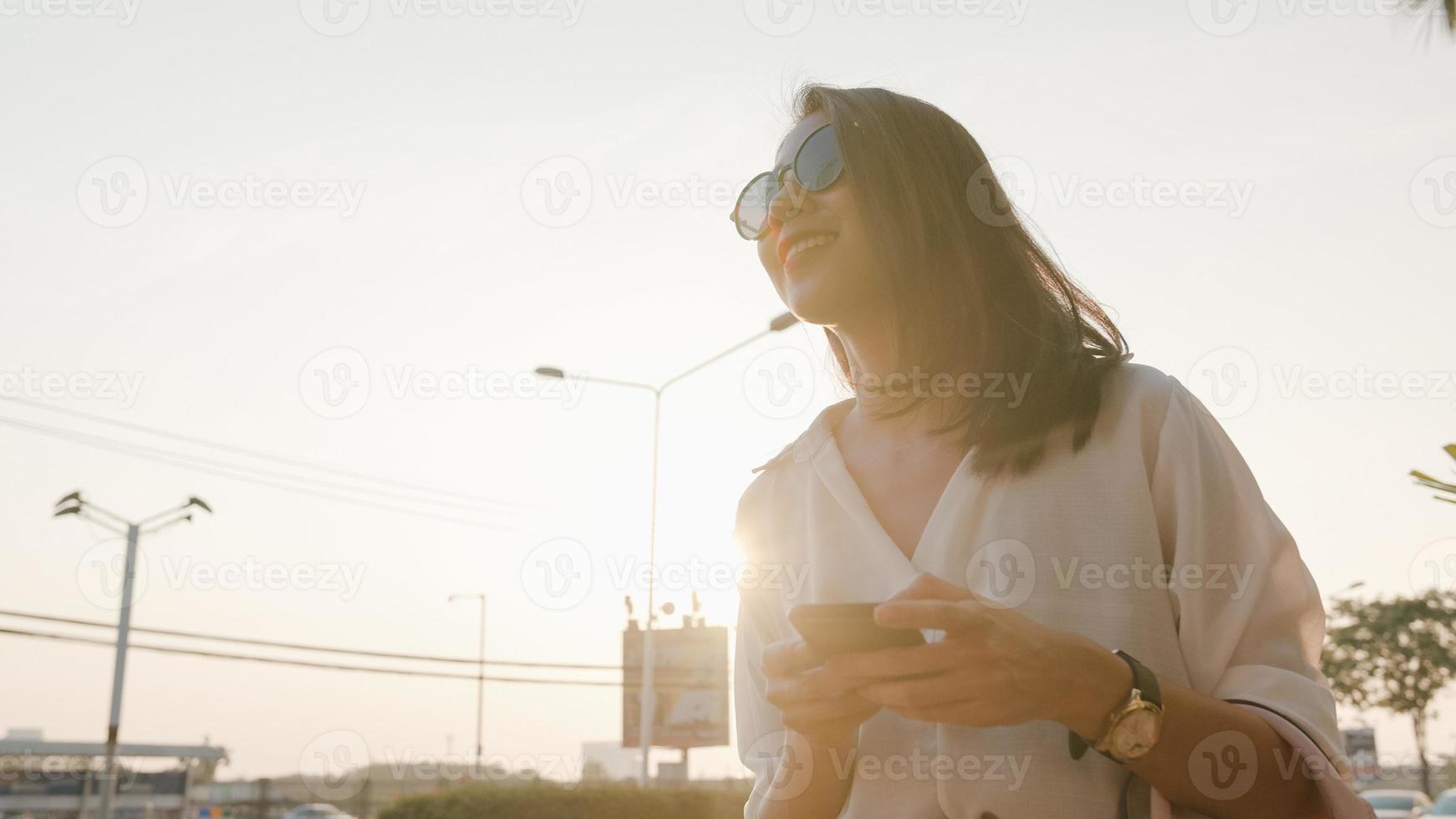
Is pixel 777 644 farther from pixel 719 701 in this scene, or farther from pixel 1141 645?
pixel 719 701

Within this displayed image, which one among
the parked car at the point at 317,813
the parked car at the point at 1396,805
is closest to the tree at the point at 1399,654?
the parked car at the point at 1396,805

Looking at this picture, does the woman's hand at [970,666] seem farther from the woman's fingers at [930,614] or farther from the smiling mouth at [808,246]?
the smiling mouth at [808,246]

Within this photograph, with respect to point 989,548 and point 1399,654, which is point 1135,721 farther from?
point 1399,654

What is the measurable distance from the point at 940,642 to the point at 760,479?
1002 millimetres

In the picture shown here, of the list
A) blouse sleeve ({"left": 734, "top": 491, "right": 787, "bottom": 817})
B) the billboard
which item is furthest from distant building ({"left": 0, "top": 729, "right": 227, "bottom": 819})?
blouse sleeve ({"left": 734, "top": 491, "right": 787, "bottom": 817})

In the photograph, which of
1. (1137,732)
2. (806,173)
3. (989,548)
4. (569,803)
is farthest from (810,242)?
(569,803)

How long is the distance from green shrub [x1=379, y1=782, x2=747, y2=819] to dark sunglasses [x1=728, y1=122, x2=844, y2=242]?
66.3ft

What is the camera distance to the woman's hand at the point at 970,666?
120 cm

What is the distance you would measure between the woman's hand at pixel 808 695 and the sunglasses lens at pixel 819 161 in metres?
0.97

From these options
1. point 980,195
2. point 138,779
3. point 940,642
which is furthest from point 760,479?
point 138,779

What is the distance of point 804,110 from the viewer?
2.40 m

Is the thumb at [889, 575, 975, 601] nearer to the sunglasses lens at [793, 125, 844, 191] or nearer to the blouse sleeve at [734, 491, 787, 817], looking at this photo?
the blouse sleeve at [734, 491, 787, 817]

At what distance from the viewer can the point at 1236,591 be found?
1530mm

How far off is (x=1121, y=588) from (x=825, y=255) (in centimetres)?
80
